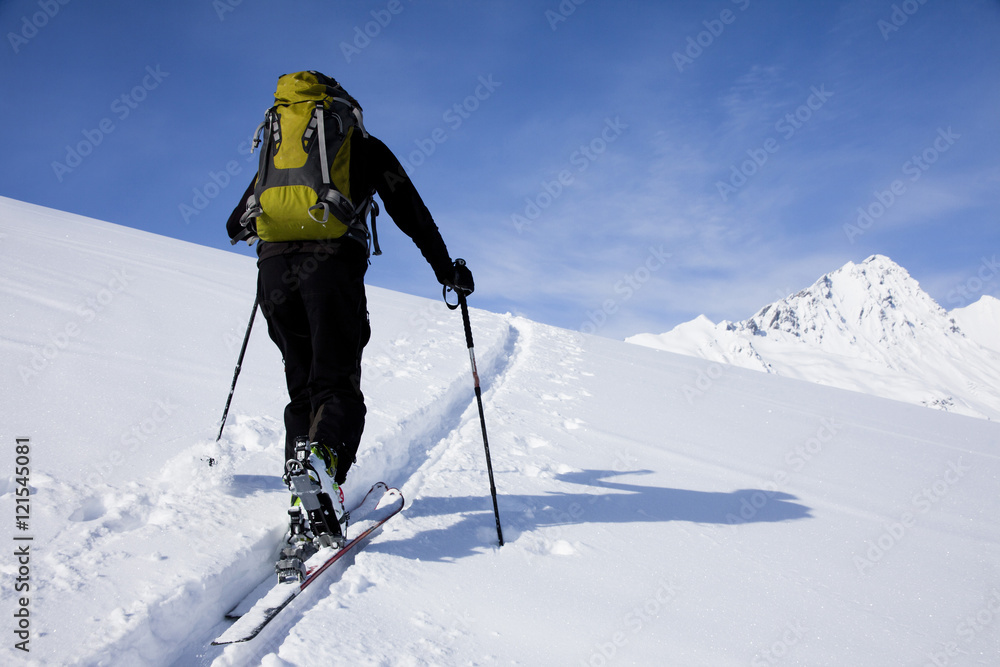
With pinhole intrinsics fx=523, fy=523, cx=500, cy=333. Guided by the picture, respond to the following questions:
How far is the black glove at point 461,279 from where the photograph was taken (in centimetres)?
271

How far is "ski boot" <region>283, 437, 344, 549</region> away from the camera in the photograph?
78.2 inches

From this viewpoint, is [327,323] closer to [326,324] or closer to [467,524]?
[326,324]

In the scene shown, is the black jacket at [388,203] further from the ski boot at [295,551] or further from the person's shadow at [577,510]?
the person's shadow at [577,510]

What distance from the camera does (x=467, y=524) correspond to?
8.62 feet

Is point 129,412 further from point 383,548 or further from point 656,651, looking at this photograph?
point 656,651

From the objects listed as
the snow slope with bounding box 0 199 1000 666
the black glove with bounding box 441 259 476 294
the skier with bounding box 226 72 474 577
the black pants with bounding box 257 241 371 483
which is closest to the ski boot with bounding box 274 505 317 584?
the skier with bounding box 226 72 474 577

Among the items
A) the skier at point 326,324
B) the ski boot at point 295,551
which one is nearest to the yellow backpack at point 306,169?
the skier at point 326,324

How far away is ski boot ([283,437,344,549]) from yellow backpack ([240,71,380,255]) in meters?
0.91

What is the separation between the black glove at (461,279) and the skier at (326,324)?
12.5 inches

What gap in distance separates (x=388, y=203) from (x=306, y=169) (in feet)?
1.44

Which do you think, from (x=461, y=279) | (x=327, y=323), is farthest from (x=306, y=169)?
(x=461, y=279)

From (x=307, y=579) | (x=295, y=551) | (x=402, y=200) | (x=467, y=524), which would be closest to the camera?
(x=307, y=579)

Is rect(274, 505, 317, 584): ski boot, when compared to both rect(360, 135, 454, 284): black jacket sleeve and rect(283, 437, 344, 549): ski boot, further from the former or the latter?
rect(360, 135, 454, 284): black jacket sleeve

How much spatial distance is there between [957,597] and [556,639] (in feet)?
7.24
